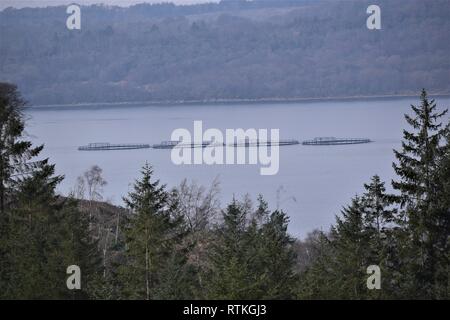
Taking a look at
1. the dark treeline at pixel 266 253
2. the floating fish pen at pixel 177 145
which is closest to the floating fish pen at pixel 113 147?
the floating fish pen at pixel 177 145

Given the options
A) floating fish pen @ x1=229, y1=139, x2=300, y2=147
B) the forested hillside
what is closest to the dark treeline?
floating fish pen @ x1=229, y1=139, x2=300, y2=147

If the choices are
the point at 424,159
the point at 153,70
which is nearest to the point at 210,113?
the point at 153,70

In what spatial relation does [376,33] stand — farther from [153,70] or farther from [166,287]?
[166,287]

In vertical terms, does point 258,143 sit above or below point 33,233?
above

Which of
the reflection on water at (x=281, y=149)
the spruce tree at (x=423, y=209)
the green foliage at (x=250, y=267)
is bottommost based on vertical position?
the green foliage at (x=250, y=267)

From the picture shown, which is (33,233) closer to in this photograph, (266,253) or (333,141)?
(266,253)

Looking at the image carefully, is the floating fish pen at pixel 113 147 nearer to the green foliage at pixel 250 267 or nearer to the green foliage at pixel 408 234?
the green foliage at pixel 250 267

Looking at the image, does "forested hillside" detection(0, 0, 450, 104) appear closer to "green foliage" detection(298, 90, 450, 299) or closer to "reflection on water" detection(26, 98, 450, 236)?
"reflection on water" detection(26, 98, 450, 236)

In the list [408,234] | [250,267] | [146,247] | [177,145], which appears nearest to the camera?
[250,267]

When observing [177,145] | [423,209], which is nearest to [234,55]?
[177,145]
